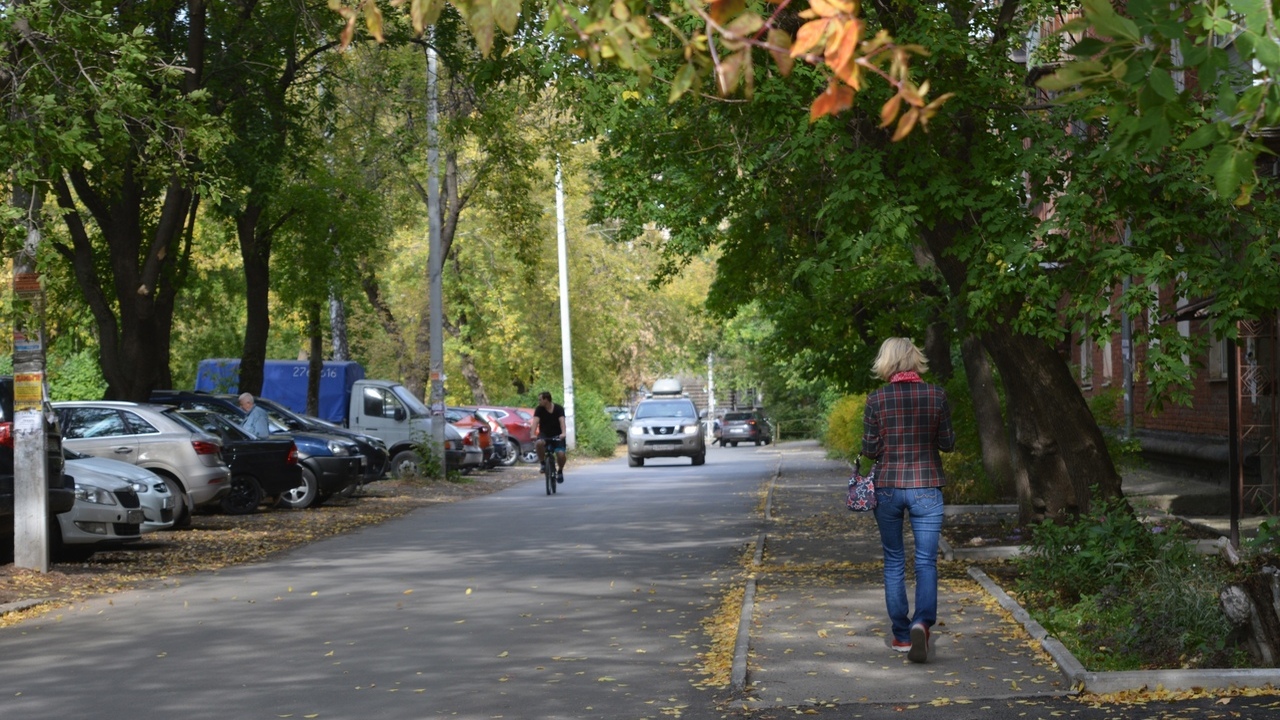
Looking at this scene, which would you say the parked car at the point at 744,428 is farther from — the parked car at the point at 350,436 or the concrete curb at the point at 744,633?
the concrete curb at the point at 744,633

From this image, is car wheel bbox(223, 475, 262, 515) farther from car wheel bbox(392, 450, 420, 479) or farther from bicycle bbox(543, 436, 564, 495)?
car wheel bbox(392, 450, 420, 479)

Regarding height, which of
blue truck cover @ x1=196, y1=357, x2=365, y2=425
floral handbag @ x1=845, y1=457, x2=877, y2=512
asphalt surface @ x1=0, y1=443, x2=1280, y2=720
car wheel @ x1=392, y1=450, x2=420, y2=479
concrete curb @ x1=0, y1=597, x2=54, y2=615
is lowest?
asphalt surface @ x1=0, y1=443, x2=1280, y2=720

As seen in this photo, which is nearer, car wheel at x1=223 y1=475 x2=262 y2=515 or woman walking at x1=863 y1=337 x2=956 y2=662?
woman walking at x1=863 y1=337 x2=956 y2=662

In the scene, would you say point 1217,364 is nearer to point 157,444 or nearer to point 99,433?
point 157,444

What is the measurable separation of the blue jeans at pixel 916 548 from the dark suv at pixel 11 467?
8.44 m

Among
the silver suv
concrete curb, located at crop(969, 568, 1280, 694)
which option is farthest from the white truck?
concrete curb, located at crop(969, 568, 1280, 694)

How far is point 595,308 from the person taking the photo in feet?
188

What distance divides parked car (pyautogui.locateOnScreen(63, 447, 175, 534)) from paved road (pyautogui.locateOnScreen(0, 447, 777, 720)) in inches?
56.5

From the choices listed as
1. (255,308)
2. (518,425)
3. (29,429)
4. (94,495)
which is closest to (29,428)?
(29,429)

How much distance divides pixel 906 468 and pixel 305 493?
16972mm

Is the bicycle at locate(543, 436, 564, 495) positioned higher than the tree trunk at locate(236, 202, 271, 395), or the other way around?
the tree trunk at locate(236, 202, 271, 395)

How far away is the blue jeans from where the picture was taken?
30.0 ft

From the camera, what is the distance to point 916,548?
932 centimetres

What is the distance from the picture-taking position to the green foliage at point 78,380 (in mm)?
54812
